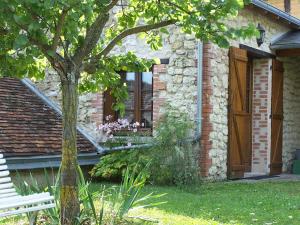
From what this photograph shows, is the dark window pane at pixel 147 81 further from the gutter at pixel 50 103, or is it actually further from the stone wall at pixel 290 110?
the stone wall at pixel 290 110

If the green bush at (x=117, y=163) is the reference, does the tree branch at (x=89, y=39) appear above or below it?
above

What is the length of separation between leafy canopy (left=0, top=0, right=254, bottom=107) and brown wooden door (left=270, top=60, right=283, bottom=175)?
6467 millimetres

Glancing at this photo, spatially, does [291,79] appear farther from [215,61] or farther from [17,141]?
[17,141]

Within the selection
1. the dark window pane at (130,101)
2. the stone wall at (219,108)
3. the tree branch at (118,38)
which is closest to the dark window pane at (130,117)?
the dark window pane at (130,101)

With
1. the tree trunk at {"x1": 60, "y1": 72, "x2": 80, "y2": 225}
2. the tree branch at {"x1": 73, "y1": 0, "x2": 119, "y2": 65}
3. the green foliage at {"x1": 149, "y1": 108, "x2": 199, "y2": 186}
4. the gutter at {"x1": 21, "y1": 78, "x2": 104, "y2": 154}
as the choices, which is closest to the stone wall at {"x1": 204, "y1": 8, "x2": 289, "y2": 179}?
the green foliage at {"x1": 149, "y1": 108, "x2": 199, "y2": 186}

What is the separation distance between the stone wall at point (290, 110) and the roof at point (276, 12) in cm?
88

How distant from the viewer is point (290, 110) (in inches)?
527

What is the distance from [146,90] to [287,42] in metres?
3.49

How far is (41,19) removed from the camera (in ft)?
14.7

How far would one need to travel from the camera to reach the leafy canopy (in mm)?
4242

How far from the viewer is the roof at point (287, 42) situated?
38.9 ft

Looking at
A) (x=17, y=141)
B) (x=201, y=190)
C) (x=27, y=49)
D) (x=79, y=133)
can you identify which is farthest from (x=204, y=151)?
(x=27, y=49)

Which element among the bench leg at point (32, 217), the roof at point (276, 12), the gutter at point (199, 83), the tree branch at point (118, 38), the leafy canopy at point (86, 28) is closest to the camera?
the leafy canopy at point (86, 28)

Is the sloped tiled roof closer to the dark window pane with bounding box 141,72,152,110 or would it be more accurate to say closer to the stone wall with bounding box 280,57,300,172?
the dark window pane with bounding box 141,72,152,110
